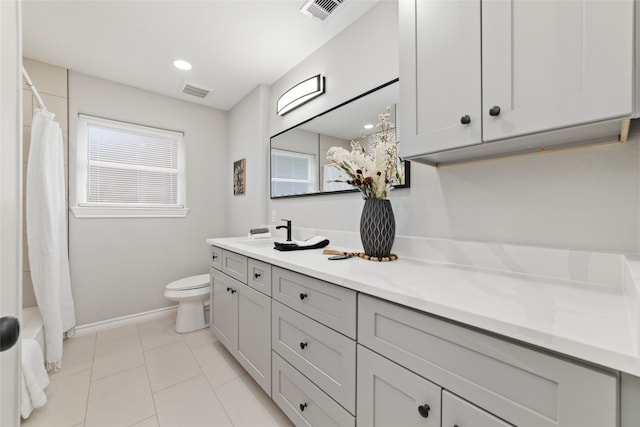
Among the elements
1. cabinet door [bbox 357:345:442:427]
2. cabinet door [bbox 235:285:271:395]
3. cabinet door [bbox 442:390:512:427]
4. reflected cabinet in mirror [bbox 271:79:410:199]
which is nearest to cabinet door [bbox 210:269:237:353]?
cabinet door [bbox 235:285:271:395]

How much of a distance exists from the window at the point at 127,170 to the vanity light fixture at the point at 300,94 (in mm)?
1479

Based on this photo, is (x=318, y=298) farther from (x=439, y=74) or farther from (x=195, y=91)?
(x=195, y=91)

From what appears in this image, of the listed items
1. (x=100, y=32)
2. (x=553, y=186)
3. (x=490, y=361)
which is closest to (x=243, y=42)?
(x=100, y=32)

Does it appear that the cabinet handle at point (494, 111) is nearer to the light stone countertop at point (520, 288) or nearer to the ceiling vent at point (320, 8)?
the light stone countertop at point (520, 288)

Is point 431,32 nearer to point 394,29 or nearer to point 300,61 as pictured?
point 394,29

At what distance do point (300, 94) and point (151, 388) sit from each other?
2.47m

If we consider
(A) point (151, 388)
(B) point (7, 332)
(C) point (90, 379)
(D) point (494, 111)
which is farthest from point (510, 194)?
(C) point (90, 379)

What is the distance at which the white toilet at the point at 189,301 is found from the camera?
93.5 inches

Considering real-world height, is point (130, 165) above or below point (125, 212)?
above

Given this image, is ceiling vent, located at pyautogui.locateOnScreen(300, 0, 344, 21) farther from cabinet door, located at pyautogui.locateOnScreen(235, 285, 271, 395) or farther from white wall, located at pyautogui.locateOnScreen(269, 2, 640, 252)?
cabinet door, located at pyautogui.locateOnScreen(235, 285, 271, 395)

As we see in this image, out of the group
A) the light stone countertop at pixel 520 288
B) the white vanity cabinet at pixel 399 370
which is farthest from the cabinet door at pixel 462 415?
the light stone countertop at pixel 520 288

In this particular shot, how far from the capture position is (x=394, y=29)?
1.50 meters

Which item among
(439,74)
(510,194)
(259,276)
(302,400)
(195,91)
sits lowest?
(302,400)

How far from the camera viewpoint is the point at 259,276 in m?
1.53
